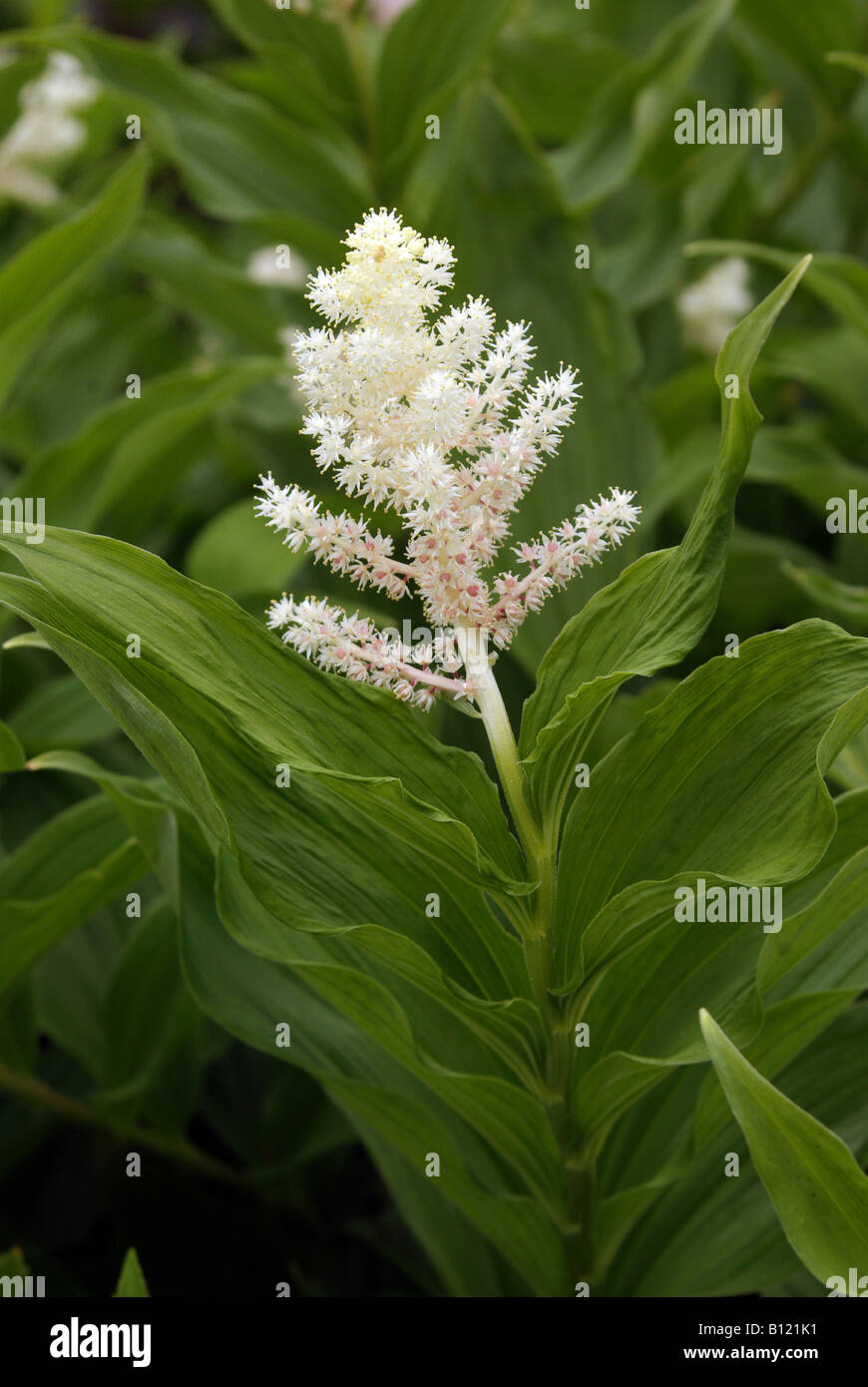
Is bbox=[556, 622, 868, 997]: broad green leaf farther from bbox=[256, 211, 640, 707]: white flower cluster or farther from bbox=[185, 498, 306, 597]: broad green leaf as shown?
bbox=[185, 498, 306, 597]: broad green leaf

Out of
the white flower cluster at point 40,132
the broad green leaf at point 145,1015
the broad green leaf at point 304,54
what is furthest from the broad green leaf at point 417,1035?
the white flower cluster at point 40,132

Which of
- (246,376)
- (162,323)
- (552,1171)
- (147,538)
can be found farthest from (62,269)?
(552,1171)

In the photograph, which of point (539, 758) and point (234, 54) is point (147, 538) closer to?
point (539, 758)

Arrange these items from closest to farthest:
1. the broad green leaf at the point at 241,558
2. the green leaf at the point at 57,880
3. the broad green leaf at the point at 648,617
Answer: the broad green leaf at the point at 648,617 < the green leaf at the point at 57,880 < the broad green leaf at the point at 241,558

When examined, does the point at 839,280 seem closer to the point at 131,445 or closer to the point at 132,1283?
the point at 131,445

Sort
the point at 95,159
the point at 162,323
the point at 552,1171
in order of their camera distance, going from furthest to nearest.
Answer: the point at 95,159
the point at 162,323
the point at 552,1171

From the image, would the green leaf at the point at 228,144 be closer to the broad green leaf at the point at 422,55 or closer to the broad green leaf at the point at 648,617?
the broad green leaf at the point at 422,55
